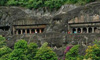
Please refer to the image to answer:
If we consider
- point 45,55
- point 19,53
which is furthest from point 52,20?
point 19,53

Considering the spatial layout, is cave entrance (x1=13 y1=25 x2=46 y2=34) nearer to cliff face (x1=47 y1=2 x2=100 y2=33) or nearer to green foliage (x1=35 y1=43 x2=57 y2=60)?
cliff face (x1=47 y1=2 x2=100 y2=33)

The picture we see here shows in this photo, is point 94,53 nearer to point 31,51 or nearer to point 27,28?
point 31,51

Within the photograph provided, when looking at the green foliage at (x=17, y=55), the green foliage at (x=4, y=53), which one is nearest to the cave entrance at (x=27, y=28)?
the green foliage at (x=4, y=53)

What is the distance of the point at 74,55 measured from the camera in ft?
95.7

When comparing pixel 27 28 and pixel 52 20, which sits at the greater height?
pixel 52 20

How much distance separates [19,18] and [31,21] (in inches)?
99.5

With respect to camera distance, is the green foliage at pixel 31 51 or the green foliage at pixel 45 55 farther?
the green foliage at pixel 31 51

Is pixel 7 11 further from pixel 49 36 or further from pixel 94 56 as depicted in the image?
pixel 94 56

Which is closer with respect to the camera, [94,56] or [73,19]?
[94,56]

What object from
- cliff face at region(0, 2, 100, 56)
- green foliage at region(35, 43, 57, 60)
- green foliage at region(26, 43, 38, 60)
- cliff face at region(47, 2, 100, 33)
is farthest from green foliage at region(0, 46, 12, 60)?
cliff face at region(47, 2, 100, 33)

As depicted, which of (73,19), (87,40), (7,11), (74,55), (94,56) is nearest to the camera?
(94,56)

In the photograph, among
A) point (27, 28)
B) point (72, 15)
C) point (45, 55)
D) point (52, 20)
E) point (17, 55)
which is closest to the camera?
point (45, 55)

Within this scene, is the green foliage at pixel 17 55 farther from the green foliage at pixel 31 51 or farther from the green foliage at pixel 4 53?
the green foliage at pixel 4 53

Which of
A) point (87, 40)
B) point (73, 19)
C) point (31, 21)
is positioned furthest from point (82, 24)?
point (31, 21)
